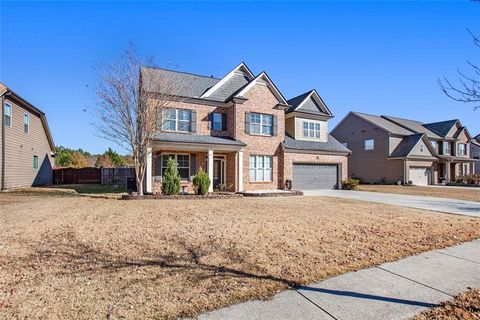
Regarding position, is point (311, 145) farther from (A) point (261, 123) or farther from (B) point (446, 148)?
(B) point (446, 148)

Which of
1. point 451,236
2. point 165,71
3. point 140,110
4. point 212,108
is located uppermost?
point 165,71

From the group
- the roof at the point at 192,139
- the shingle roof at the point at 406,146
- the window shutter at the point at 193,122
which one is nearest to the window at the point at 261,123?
the roof at the point at 192,139

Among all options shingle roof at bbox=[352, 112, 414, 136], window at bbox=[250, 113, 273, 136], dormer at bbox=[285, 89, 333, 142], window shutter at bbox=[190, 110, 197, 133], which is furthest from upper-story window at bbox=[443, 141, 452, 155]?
window shutter at bbox=[190, 110, 197, 133]

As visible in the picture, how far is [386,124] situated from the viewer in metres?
32.6

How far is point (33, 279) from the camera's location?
12.7ft

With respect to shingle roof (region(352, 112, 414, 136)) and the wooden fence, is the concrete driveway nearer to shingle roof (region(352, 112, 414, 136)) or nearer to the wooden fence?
shingle roof (region(352, 112, 414, 136))

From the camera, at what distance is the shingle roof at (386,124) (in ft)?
101

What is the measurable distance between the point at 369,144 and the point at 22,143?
3458 cm

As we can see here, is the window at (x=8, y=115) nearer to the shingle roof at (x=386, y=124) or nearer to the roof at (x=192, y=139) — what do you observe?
the roof at (x=192, y=139)

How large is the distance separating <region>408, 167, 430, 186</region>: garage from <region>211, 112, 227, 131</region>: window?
2314 cm

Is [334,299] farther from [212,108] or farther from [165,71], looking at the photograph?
[165,71]

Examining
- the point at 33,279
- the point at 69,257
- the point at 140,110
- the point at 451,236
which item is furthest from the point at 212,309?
the point at 140,110

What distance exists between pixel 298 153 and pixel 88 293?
17.5m

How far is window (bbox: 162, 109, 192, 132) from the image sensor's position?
16484 millimetres
